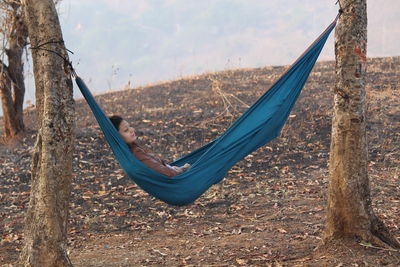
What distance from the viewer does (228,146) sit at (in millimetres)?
3926

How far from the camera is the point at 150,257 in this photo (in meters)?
4.33

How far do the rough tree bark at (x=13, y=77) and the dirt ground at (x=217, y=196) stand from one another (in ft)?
1.21

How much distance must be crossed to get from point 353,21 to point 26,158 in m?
5.91

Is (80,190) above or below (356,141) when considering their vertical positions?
below

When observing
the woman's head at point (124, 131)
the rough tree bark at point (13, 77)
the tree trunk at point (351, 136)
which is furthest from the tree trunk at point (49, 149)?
the rough tree bark at point (13, 77)

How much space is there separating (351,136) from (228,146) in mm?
950

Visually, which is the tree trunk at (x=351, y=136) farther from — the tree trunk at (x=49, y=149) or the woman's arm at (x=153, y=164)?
the tree trunk at (x=49, y=149)

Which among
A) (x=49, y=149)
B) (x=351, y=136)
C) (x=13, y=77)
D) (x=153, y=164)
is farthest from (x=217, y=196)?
(x=13, y=77)

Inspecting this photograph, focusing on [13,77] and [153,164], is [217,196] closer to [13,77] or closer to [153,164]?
[153,164]

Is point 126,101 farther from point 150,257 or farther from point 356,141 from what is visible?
point 356,141

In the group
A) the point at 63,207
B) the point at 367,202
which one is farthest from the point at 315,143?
the point at 63,207

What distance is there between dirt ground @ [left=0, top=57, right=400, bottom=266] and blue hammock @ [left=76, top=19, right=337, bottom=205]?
691mm

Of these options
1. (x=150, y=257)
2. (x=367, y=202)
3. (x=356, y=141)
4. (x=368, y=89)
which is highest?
(x=368, y=89)

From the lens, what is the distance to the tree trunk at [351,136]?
11.8 feet
